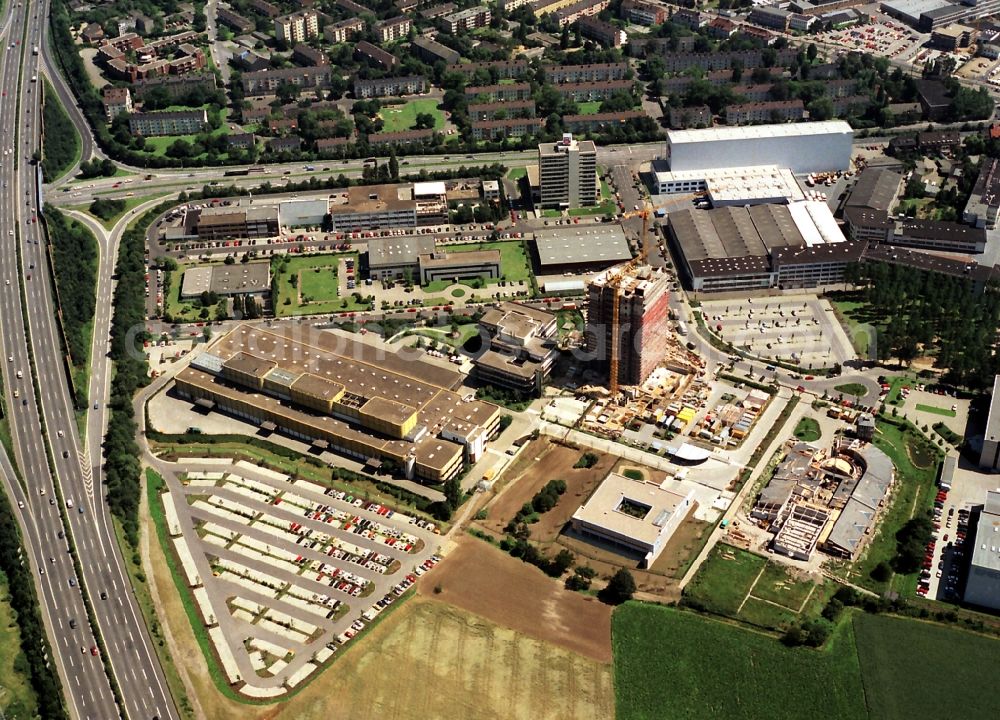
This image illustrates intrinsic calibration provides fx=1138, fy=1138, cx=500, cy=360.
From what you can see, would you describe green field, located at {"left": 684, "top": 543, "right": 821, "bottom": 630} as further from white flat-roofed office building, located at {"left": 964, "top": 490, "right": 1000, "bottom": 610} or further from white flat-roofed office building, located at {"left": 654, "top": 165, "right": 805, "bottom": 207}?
white flat-roofed office building, located at {"left": 654, "top": 165, "right": 805, "bottom": 207}

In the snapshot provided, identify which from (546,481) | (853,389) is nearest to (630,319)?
(546,481)

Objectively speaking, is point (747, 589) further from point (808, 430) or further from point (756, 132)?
point (756, 132)

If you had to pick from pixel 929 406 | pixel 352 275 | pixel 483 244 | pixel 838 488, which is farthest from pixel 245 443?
pixel 929 406

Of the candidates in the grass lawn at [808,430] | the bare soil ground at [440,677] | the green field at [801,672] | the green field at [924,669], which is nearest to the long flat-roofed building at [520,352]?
the grass lawn at [808,430]

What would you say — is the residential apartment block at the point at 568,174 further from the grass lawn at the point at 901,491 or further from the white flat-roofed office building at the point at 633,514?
the white flat-roofed office building at the point at 633,514

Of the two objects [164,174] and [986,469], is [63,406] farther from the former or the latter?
[986,469]

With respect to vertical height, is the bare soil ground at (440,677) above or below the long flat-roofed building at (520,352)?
below
